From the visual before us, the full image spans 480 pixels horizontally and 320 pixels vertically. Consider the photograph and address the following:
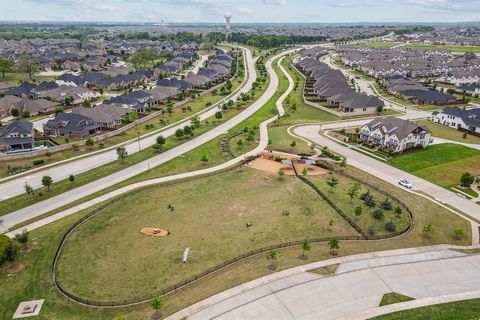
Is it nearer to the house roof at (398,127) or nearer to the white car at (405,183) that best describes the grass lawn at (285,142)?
the house roof at (398,127)

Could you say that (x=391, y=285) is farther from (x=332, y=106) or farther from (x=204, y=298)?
(x=332, y=106)

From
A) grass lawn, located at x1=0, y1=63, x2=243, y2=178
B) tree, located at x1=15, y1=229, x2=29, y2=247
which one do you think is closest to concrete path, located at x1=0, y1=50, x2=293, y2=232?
tree, located at x1=15, y1=229, x2=29, y2=247

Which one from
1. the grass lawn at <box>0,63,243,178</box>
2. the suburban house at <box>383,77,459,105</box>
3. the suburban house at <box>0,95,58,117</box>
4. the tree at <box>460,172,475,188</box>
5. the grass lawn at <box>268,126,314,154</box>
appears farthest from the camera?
the suburban house at <box>383,77,459,105</box>

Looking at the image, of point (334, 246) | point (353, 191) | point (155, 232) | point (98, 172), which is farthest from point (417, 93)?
point (155, 232)

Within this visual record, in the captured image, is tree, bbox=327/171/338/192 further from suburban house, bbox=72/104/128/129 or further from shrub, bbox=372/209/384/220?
suburban house, bbox=72/104/128/129

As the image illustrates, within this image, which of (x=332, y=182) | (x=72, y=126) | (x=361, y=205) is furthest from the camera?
(x=72, y=126)

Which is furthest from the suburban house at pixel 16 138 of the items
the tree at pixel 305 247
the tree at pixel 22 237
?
the tree at pixel 305 247

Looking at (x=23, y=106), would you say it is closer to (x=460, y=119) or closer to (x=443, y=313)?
(x=443, y=313)
